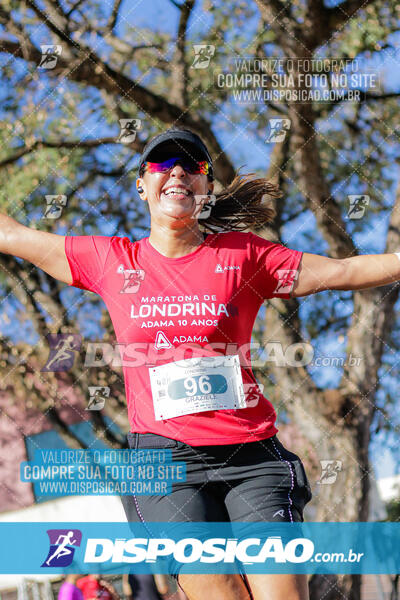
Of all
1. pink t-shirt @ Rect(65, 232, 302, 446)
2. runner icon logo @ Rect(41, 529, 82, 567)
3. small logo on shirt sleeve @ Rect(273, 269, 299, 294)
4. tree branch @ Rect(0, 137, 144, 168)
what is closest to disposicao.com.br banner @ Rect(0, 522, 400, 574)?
runner icon logo @ Rect(41, 529, 82, 567)

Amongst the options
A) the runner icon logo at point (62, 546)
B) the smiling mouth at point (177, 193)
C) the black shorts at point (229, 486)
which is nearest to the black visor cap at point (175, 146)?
the smiling mouth at point (177, 193)

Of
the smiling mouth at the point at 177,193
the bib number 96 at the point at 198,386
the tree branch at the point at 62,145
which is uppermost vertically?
the tree branch at the point at 62,145

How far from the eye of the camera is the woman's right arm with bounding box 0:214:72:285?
108 inches

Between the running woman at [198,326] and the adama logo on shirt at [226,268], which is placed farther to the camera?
the adama logo on shirt at [226,268]

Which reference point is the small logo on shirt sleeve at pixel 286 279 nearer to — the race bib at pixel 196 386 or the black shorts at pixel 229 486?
the race bib at pixel 196 386

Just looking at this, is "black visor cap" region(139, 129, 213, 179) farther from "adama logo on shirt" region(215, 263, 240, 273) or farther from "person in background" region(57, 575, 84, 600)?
"person in background" region(57, 575, 84, 600)

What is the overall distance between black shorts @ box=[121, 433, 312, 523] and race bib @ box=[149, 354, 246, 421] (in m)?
0.14

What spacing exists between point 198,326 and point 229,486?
614mm

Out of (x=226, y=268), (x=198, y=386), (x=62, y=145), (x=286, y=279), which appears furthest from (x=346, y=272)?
(x=62, y=145)

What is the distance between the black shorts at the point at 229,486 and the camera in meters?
2.41

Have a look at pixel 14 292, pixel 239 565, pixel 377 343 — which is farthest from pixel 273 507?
pixel 14 292

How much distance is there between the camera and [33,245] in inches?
107

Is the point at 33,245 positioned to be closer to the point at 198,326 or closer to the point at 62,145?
the point at 198,326

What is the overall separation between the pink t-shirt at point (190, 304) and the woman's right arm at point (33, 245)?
4cm
